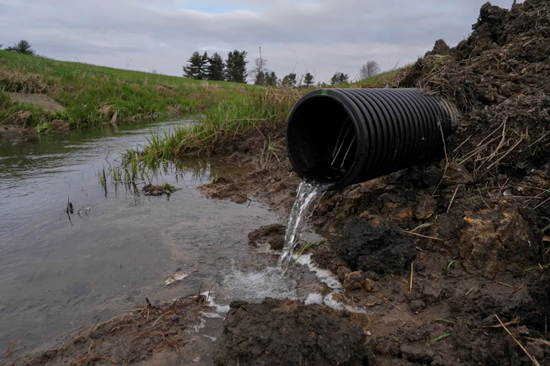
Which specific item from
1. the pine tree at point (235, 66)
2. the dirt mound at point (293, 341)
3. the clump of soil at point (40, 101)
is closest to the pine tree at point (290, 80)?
the dirt mound at point (293, 341)

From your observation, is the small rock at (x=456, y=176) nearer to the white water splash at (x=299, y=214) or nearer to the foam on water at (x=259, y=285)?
the white water splash at (x=299, y=214)

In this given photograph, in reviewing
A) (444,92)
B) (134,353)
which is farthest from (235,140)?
(134,353)

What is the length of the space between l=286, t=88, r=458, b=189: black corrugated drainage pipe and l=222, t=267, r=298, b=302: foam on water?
881 mm

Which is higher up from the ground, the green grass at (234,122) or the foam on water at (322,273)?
the green grass at (234,122)

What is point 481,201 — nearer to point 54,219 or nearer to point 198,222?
point 198,222

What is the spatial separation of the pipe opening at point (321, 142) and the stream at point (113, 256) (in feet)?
2.79

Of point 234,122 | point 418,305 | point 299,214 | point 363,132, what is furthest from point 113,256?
point 234,122

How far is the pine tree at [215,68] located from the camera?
172ft

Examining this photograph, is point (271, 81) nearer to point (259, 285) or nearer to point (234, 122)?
point (234, 122)

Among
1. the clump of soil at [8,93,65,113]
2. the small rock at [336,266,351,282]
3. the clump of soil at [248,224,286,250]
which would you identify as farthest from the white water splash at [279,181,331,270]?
the clump of soil at [8,93,65,113]

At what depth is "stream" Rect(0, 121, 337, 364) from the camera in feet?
8.50

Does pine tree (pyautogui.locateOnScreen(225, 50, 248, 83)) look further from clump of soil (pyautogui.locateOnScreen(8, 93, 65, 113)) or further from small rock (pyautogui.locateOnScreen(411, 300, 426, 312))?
small rock (pyautogui.locateOnScreen(411, 300, 426, 312))

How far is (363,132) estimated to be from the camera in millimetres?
2777

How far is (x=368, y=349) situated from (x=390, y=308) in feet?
1.93
